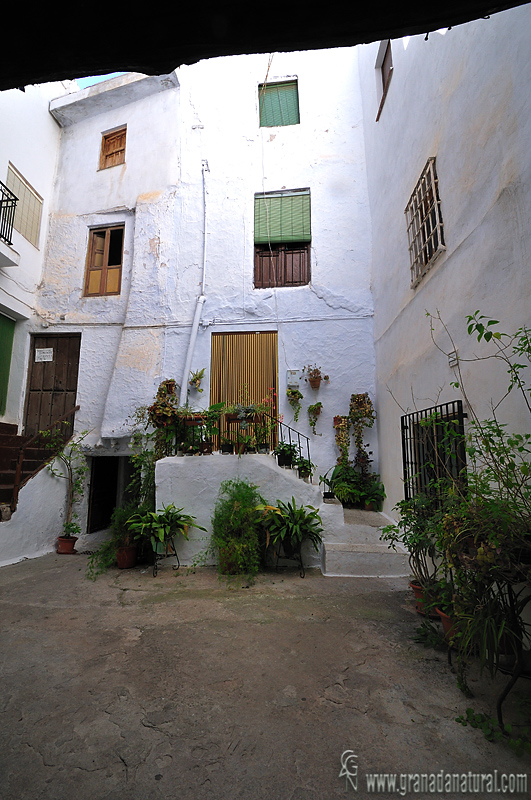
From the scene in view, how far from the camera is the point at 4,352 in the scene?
28.2 ft

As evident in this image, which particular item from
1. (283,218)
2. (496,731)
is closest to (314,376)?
(283,218)

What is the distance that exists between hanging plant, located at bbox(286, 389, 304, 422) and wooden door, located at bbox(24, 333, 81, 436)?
15.1 ft

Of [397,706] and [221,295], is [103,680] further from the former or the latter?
[221,295]

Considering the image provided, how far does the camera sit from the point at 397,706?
244 centimetres

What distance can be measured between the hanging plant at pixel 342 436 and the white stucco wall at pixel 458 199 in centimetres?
75

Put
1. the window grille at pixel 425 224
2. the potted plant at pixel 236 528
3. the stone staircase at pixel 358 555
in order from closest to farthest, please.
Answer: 1. the window grille at pixel 425 224
2. the stone staircase at pixel 358 555
3. the potted plant at pixel 236 528

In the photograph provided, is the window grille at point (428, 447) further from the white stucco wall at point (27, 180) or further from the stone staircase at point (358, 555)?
the white stucco wall at point (27, 180)

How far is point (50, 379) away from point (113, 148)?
5.79 metres

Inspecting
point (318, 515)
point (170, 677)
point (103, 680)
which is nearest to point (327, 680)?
point (170, 677)

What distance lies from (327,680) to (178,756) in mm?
1109

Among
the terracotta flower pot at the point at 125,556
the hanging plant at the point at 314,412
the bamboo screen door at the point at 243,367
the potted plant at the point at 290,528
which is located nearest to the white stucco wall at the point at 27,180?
the bamboo screen door at the point at 243,367

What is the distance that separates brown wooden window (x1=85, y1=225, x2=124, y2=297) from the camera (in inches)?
362

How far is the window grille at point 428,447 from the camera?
3.99 m

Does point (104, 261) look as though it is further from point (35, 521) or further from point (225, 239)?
point (35, 521)
